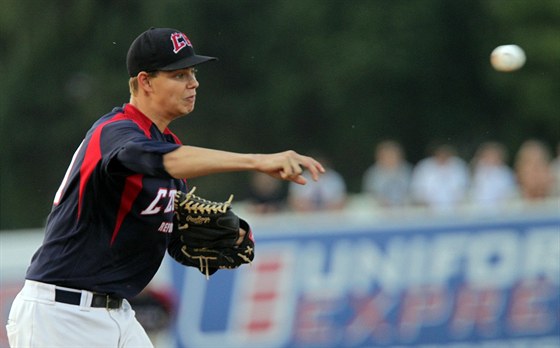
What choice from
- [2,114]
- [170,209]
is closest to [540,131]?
[2,114]

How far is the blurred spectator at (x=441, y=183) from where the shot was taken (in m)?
12.6

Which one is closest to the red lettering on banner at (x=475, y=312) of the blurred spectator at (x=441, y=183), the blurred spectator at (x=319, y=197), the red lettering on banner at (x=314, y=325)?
the red lettering on banner at (x=314, y=325)

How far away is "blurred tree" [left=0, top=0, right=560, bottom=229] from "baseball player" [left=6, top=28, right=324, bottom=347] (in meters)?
15.0

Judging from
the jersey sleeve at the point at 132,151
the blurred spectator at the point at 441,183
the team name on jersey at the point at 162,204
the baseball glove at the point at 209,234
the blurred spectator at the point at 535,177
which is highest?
the jersey sleeve at the point at 132,151

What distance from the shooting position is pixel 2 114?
20.0 metres

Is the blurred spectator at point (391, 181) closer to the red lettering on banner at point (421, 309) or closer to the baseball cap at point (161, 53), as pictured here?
the red lettering on banner at point (421, 309)

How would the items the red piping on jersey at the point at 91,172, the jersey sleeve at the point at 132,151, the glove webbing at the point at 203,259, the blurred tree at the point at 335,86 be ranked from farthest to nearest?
the blurred tree at the point at 335,86
the glove webbing at the point at 203,259
the red piping on jersey at the point at 91,172
the jersey sleeve at the point at 132,151

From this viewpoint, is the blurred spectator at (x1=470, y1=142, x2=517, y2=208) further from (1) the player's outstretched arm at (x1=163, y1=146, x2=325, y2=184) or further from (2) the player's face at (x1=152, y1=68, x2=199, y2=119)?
(1) the player's outstretched arm at (x1=163, y1=146, x2=325, y2=184)

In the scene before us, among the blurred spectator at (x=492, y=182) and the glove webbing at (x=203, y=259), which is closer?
the glove webbing at (x=203, y=259)

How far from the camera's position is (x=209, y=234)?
222 inches

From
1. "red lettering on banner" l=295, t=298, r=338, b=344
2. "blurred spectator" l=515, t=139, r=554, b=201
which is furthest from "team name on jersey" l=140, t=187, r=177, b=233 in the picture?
"blurred spectator" l=515, t=139, r=554, b=201

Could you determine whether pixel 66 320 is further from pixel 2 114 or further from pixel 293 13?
pixel 293 13

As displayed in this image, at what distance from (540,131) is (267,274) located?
477 inches

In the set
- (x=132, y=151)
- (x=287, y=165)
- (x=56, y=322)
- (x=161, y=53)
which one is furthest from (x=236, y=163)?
(x=56, y=322)
